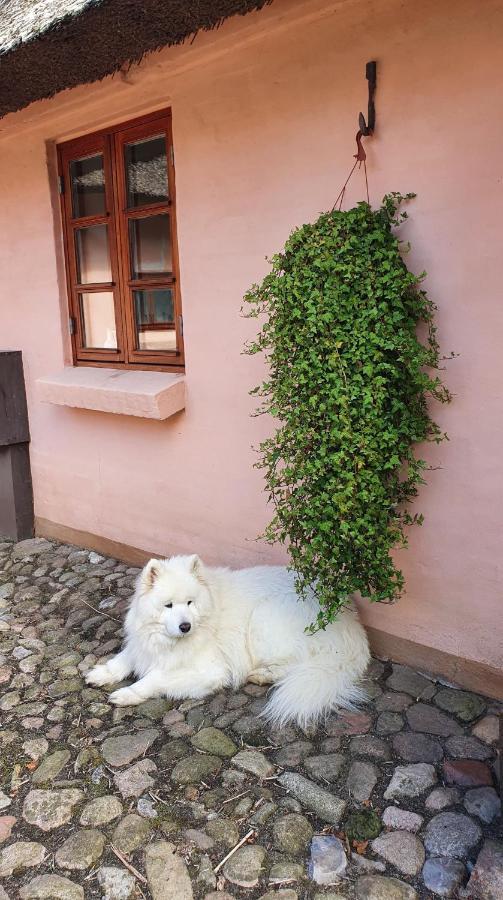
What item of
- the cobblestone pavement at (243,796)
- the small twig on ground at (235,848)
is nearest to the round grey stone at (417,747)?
the cobblestone pavement at (243,796)

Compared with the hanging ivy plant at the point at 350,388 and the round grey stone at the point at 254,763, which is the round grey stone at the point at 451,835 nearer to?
the round grey stone at the point at 254,763

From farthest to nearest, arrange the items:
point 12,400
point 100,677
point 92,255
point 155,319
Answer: point 12,400 < point 92,255 < point 155,319 < point 100,677

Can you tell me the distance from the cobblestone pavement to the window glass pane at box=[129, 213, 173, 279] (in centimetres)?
264

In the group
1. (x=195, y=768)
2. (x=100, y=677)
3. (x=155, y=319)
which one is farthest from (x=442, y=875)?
(x=155, y=319)

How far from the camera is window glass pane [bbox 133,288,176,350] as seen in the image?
14.6 feet

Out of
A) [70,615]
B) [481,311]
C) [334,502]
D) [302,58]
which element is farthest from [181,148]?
[70,615]

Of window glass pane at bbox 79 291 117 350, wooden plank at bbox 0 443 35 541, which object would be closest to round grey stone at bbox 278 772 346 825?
Answer: window glass pane at bbox 79 291 117 350

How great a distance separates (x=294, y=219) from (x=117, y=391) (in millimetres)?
1668

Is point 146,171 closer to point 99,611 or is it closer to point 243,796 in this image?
point 99,611

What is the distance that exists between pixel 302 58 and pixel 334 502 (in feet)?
7.41

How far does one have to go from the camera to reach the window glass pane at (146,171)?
14.2 ft

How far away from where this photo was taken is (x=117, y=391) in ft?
14.4

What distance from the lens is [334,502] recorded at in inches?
112

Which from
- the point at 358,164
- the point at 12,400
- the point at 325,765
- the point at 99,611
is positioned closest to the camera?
the point at 325,765
